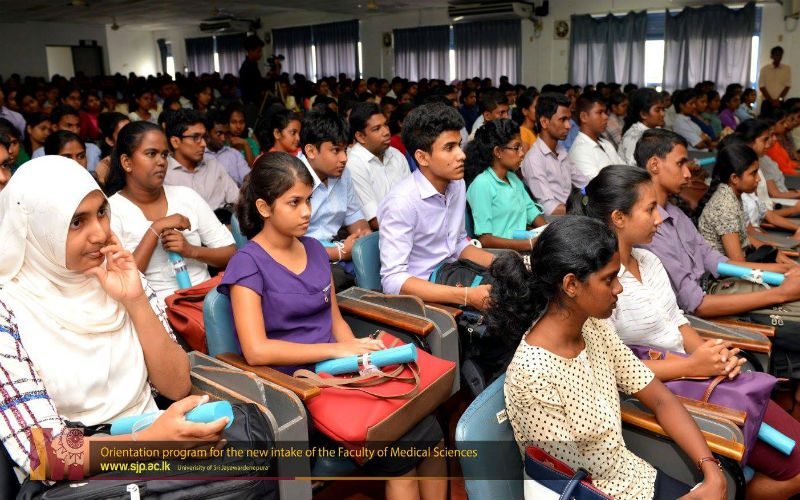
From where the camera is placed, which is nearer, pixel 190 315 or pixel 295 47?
pixel 190 315

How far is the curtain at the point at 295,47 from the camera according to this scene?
50.7ft

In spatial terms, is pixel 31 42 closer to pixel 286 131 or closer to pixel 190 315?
pixel 286 131

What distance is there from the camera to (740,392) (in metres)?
1.64

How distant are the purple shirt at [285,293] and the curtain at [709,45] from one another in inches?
415

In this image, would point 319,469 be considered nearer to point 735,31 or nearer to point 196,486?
point 196,486

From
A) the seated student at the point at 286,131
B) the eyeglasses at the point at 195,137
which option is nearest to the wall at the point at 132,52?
the seated student at the point at 286,131

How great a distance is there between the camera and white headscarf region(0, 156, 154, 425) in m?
1.26

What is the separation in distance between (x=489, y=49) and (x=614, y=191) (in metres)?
11.3

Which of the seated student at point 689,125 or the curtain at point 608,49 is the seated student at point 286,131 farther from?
the curtain at point 608,49

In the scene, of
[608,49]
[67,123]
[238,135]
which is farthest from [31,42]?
[608,49]

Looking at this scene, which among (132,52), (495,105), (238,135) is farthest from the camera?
(132,52)

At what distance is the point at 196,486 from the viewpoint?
112 cm

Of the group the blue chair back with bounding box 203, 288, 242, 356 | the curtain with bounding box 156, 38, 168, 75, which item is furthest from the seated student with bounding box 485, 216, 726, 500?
the curtain with bounding box 156, 38, 168, 75

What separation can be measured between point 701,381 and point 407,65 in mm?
12885
